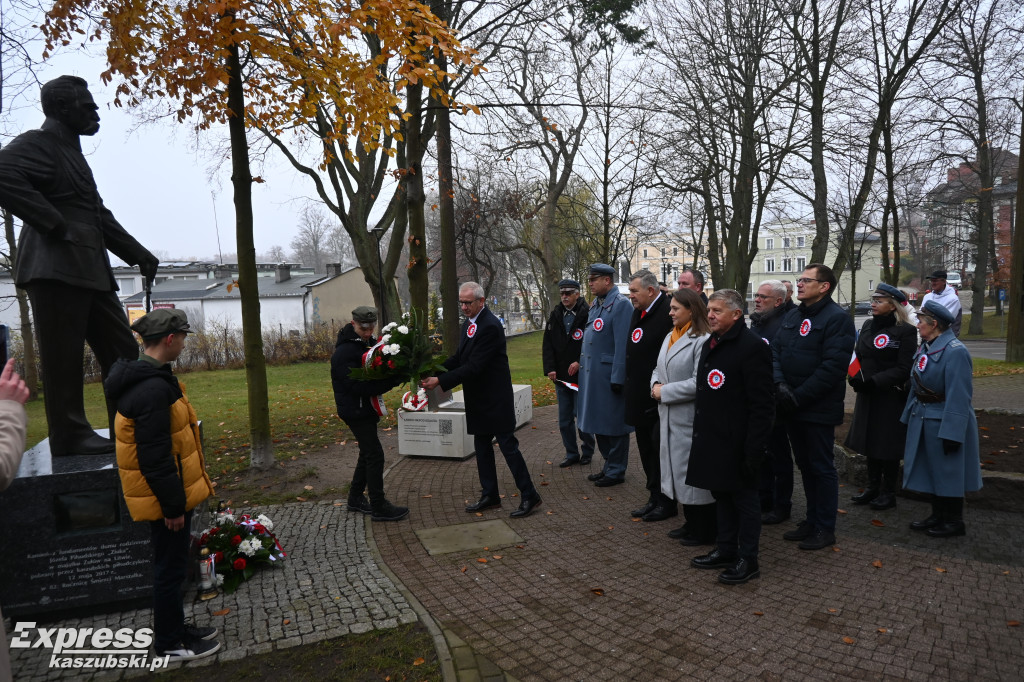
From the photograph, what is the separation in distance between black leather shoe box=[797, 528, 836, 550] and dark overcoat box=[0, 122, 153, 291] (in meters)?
5.69

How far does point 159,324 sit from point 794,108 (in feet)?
58.7

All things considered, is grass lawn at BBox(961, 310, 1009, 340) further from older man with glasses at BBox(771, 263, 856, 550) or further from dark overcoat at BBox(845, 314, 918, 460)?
older man with glasses at BBox(771, 263, 856, 550)

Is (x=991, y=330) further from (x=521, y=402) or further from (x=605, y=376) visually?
(x=605, y=376)

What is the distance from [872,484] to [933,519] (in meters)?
0.84

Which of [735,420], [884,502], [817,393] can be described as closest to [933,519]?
[884,502]

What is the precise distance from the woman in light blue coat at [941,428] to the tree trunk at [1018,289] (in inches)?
482

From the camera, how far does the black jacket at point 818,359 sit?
485cm

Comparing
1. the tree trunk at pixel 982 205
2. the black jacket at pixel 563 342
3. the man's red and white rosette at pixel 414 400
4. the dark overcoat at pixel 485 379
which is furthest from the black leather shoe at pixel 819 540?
the tree trunk at pixel 982 205

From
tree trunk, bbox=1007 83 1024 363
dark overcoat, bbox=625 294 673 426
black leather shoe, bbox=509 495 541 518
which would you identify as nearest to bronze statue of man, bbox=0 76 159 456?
black leather shoe, bbox=509 495 541 518

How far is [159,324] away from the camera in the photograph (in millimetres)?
3543

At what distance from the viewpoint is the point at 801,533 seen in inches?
202

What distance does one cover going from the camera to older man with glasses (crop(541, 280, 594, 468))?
24.7 ft

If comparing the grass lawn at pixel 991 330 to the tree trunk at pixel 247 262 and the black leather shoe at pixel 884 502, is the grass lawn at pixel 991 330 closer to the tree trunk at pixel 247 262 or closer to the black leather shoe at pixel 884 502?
the black leather shoe at pixel 884 502

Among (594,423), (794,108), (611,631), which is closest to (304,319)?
(794,108)
